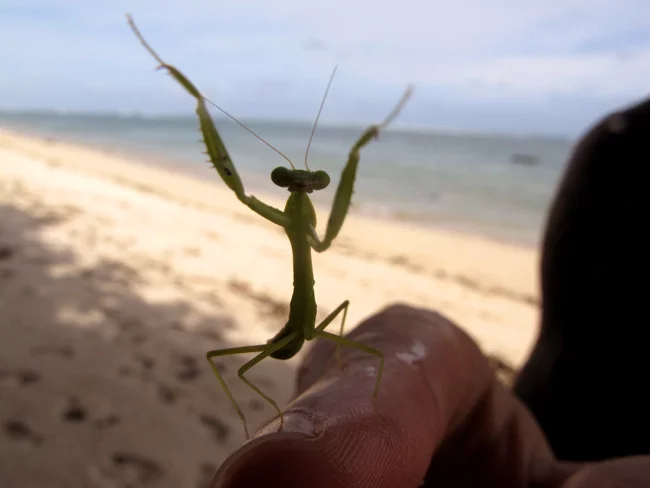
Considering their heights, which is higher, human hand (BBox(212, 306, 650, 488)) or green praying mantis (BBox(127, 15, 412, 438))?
green praying mantis (BBox(127, 15, 412, 438))

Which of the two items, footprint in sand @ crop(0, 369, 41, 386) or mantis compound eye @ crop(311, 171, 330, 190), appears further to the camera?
footprint in sand @ crop(0, 369, 41, 386)

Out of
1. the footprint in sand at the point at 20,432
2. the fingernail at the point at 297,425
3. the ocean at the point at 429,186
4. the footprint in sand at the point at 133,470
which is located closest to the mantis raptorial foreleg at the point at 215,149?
the fingernail at the point at 297,425

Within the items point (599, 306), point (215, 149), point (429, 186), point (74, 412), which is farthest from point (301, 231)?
point (429, 186)

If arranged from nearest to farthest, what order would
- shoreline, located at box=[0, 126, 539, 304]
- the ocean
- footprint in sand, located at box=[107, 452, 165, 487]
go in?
footprint in sand, located at box=[107, 452, 165, 487] < shoreline, located at box=[0, 126, 539, 304] < the ocean

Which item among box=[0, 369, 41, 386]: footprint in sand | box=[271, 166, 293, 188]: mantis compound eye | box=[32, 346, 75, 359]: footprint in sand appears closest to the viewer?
box=[271, 166, 293, 188]: mantis compound eye

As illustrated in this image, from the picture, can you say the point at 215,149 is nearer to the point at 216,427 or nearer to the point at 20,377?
the point at 216,427

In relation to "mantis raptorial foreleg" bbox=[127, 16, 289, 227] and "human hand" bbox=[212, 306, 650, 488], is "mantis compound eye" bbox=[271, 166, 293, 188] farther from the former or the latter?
"human hand" bbox=[212, 306, 650, 488]

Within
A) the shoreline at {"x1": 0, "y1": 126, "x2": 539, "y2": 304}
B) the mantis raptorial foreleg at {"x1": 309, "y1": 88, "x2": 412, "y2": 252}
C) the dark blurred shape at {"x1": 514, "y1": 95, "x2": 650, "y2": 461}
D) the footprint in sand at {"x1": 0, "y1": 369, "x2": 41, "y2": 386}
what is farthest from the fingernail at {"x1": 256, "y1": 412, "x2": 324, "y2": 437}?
the shoreline at {"x1": 0, "y1": 126, "x2": 539, "y2": 304}

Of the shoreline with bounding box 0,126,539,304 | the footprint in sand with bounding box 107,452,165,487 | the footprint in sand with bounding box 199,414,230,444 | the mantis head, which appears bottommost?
the shoreline with bounding box 0,126,539,304
